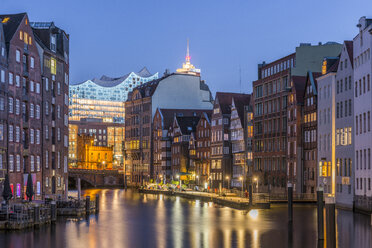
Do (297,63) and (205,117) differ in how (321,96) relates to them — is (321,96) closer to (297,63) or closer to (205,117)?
(297,63)

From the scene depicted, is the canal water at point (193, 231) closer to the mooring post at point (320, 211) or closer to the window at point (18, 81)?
the mooring post at point (320, 211)

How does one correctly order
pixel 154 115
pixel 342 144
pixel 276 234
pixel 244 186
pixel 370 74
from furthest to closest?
pixel 154 115, pixel 244 186, pixel 342 144, pixel 370 74, pixel 276 234

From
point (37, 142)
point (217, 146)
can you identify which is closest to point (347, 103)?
point (37, 142)

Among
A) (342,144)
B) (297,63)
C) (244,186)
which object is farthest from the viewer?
(244,186)

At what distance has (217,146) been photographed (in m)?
132

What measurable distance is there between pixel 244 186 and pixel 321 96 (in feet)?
104

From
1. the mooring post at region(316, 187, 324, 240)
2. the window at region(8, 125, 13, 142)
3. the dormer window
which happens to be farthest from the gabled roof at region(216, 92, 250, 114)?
the mooring post at region(316, 187, 324, 240)

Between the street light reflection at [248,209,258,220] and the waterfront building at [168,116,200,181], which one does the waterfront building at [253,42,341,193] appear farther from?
the waterfront building at [168,116,200,181]

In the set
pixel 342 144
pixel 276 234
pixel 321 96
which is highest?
pixel 321 96

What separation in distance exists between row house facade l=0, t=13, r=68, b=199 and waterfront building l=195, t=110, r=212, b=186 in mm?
54278

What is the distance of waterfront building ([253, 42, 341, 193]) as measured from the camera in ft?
348

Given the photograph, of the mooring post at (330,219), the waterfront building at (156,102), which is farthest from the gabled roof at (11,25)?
the waterfront building at (156,102)

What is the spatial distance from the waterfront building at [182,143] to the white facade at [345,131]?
64.4 m

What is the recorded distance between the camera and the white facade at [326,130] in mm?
87312
